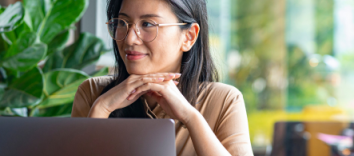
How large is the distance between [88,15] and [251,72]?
289cm

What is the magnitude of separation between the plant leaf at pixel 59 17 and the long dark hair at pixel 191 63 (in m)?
0.45

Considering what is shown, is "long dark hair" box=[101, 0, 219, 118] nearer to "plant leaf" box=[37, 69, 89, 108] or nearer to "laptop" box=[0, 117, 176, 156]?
"plant leaf" box=[37, 69, 89, 108]

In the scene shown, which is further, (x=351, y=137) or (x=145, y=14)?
(x=351, y=137)

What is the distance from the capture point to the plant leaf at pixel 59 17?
165 centimetres

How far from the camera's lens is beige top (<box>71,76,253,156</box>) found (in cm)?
106

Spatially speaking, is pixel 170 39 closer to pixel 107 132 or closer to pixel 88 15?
pixel 107 132

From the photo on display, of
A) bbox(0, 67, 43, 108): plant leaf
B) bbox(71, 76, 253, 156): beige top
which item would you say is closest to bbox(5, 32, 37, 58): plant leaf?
bbox(0, 67, 43, 108): plant leaf

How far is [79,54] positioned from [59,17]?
21cm

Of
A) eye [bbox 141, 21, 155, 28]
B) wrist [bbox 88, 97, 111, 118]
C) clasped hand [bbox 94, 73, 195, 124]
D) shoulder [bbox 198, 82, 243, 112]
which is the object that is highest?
eye [bbox 141, 21, 155, 28]

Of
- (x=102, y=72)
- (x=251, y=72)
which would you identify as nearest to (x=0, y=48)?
(x=102, y=72)

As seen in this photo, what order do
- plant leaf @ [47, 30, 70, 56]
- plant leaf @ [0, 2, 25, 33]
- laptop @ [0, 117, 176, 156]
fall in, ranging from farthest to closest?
plant leaf @ [47, 30, 70, 56]
plant leaf @ [0, 2, 25, 33]
laptop @ [0, 117, 176, 156]

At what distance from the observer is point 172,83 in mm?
1046

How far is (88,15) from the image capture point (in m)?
2.35

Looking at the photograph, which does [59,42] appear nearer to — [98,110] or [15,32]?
[15,32]
